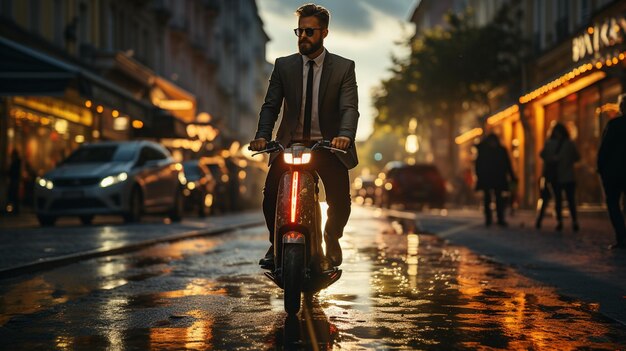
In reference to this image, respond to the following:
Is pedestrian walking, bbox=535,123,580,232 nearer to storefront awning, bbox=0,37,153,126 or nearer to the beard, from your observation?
storefront awning, bbox=0,37,153,126

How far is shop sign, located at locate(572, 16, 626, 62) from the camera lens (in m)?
19.9

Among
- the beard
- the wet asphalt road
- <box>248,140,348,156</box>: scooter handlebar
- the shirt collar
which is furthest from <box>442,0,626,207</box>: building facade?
<box>248,140,348,156</box>: scooter handlebar

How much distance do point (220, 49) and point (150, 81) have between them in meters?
24.1

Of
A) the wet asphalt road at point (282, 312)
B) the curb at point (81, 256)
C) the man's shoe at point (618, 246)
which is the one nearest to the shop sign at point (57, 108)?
the curb at point (81, 256)

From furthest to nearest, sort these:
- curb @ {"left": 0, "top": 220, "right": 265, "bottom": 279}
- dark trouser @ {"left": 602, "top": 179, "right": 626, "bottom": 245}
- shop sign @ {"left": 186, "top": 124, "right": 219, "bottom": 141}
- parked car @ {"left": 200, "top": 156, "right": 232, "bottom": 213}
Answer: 1. shop sign @ {"left": 186, "top": 124, "right": 219, "bottom": 141}
2. parked car @ {"left": 200, "top": 156, "right": 232, "bottom": 213}
3. dark trouser @ {"left": 602, "top": 179, "right": 626, "bottom": 245}
4. curb @ {"left": 0, "top": 220, "right": 265, "bottom": 279}

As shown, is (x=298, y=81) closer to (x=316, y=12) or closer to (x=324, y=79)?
(x=324, y=79)

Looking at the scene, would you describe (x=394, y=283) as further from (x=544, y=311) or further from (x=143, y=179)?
(x=143, y=179)

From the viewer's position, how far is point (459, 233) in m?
17.0

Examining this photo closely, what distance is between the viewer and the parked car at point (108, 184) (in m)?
18.6

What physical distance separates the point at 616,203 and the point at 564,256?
57.7 inches

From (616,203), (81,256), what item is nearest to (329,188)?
(81,256)

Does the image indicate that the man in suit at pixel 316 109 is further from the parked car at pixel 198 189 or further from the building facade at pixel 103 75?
the parked car at pixel 198 189

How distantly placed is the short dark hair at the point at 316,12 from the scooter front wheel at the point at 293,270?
149 cm

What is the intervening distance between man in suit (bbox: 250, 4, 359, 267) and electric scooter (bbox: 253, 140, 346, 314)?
24cm
